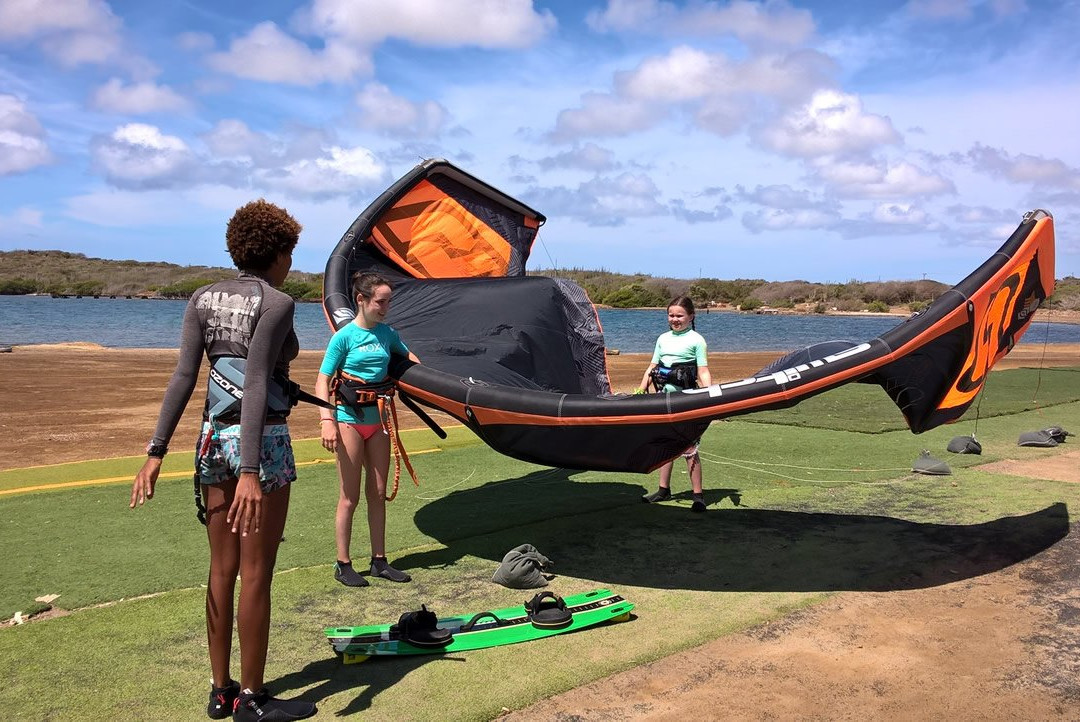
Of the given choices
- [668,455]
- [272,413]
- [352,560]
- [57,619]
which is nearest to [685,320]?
[668,455]

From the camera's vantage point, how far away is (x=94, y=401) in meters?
13.7

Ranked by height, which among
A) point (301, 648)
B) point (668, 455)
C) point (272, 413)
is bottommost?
point (301, 648)

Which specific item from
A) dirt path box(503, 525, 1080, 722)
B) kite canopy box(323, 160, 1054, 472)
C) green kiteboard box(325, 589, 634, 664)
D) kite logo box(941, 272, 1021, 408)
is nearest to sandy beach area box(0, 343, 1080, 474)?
kite canopy box(323, 160, 1054, 472)

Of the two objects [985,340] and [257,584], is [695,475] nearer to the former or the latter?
[985,340]

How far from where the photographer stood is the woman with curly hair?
302 centimetres

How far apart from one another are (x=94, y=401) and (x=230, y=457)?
40.0ft

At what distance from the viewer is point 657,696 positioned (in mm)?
3451

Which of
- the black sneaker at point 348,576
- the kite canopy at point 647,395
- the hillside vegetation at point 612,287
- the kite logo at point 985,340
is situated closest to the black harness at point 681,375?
the kite canopy at point 647,395

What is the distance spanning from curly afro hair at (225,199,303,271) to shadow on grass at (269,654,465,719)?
173 centimetres

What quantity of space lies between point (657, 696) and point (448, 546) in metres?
2.39

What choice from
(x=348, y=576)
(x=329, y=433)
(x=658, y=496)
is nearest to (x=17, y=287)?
(x=658, y=496)

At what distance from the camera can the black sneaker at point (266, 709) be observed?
3.18 meters

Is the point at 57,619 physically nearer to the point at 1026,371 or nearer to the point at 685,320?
the point at 685,320

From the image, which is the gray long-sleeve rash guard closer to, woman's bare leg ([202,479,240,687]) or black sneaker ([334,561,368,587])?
woman's bare leg ([202,479,240,687])
